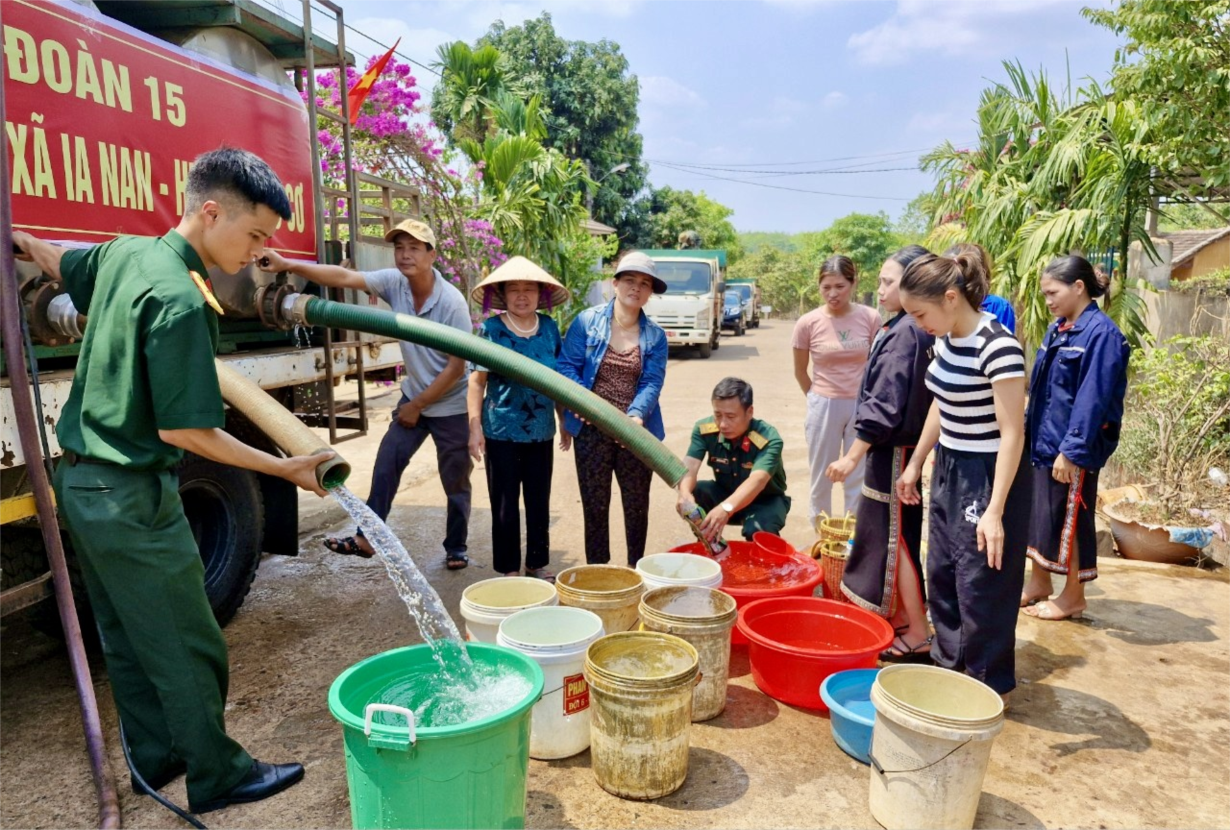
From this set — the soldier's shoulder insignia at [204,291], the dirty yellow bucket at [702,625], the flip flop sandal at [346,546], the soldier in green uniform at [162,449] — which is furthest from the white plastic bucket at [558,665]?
the flip flop sandal at [346,546]

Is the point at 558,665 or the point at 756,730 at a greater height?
the point at 558,665

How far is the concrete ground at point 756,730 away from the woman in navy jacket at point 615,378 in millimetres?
921

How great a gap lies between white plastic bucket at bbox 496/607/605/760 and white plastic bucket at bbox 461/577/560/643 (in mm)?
77

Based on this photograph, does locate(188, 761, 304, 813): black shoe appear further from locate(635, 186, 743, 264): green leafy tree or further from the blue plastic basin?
locate(635, 186, 743, 264): green leafy tree

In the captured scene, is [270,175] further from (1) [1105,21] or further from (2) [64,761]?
(1) [1105,21]

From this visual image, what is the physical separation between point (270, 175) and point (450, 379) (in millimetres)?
1934

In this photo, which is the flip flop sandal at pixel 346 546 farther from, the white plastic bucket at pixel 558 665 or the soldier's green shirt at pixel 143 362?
the soldier's green shirt at pixel 143 362

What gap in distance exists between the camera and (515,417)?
4.03 metres

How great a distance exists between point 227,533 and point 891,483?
2826mm

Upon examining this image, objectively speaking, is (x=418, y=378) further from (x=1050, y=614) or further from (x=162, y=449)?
(x=1050, y=614)

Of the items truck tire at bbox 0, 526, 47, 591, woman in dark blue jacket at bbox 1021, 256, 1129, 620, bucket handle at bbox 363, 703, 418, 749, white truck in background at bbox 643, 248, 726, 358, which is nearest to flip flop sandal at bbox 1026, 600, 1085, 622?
woman in dark blue jacket at bbox 1021, 256, 1129, 620

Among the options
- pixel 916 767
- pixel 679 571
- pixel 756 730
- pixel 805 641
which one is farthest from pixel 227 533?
pixel 916 767

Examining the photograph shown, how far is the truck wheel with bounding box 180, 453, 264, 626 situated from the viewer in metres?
3.55

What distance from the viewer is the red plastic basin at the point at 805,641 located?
2.94 metres
